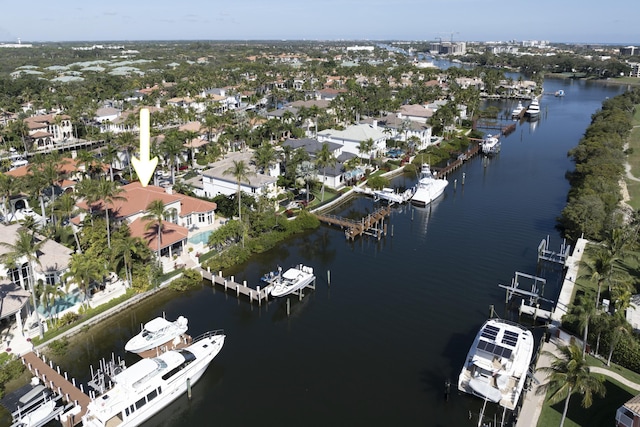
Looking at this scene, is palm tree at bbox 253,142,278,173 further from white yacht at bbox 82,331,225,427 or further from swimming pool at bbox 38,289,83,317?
white yacht at bbox 82,331,225,427

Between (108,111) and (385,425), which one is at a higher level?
(108,111)

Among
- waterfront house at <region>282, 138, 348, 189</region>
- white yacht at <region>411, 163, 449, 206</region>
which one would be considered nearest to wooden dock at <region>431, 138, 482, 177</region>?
white yacht at <region>411, 163, 449, 206</region>

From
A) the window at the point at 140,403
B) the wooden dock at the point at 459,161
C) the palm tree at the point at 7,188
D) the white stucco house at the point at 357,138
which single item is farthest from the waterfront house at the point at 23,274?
the wooden dock at the point at 459,161

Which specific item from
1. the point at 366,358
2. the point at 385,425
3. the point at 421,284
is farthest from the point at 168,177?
the point at 385,425

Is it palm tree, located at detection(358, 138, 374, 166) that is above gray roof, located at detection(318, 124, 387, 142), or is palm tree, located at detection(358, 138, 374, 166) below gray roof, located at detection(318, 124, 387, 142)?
below

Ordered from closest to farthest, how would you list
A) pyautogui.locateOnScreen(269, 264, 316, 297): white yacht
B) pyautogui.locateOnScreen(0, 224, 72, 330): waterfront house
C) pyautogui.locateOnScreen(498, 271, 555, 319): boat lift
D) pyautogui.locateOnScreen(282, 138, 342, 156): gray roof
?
pyautogui.locateOnScreen(0, 224, 72, 330): waterfront house < pyautogui.locateOnScreen(498, 271, 555, 319): boat lift < pyautogui.locateOnScreen(269, 264, 316, 297): white yacht < pyautogui.locateOnScreen(282, 138, 342, 156): gray roof

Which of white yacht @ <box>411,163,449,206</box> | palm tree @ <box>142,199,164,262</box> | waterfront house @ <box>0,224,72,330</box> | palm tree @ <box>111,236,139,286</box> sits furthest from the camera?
white yacht @ <box>411,163,449,206</box>

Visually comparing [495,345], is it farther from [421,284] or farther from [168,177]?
[168,177]

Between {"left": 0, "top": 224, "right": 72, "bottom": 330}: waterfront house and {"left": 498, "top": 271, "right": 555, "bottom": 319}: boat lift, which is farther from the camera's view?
{"left": 498, "top": 271, "right": 555, "bottom": 319}: boat lift
